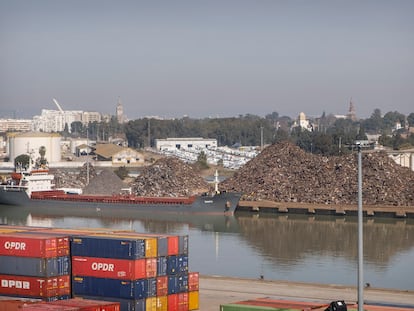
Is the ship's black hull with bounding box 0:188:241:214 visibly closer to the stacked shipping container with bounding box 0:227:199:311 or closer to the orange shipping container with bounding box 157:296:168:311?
the stacked shipping container with bounding box 0:227:199:311

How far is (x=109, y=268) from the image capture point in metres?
18.5

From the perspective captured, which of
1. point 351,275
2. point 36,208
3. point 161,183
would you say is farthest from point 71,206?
point 351,275

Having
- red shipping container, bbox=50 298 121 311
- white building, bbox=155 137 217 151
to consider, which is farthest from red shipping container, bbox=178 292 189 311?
white building, bbox=155 137 217 151

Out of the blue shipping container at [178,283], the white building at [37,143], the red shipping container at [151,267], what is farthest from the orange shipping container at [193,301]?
the white building at [37,143]

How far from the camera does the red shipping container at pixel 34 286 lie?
61.5 feet

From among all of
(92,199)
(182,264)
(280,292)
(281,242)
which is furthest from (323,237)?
(182,264)

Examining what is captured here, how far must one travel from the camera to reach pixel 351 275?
28.6m

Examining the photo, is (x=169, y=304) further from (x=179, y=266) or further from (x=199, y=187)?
(x=199, y=187)

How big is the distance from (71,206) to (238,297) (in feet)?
110

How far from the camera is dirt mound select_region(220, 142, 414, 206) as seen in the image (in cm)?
5281

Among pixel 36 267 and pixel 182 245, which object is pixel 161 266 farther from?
pixel 36 267

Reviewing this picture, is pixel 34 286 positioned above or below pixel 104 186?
below

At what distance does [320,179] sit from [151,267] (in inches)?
1505

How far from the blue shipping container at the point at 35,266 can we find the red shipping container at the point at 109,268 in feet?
0.71
